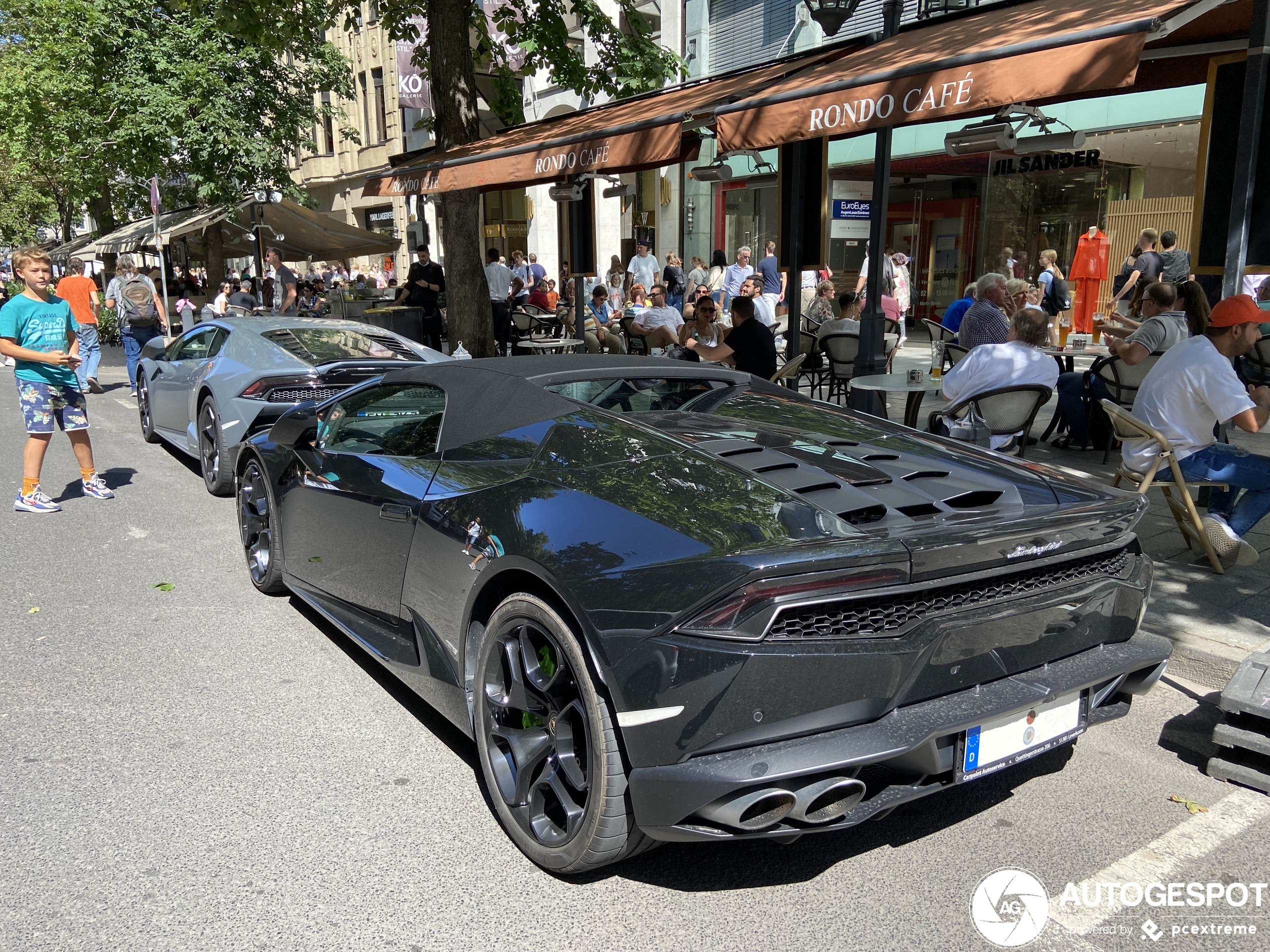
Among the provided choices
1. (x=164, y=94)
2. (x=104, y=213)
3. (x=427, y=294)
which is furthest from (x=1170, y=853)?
(x=104, y=213)

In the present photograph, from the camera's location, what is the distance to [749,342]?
8406 mm

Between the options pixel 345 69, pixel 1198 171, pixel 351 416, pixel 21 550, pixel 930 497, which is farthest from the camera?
pixel 345 69

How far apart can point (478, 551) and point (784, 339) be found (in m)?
12.7

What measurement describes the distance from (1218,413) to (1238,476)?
1.25 feet

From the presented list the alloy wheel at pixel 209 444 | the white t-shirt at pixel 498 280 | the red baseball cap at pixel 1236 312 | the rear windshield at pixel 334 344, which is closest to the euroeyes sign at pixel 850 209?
the white t-shirt at pixel 498 280

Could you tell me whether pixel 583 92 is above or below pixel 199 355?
above

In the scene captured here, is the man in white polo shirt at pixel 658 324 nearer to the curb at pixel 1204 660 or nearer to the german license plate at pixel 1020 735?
the curb at pixel 1204 660

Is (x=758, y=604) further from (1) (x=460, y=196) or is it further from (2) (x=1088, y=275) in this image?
(2) (x=1088, y=275)

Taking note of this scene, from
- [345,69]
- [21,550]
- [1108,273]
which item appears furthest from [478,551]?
[345,69]

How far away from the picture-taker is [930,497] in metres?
2.77

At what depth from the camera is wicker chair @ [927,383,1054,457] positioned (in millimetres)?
6125

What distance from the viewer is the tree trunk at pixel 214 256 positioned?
24.6 metres

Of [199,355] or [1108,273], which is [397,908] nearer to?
[199,355]

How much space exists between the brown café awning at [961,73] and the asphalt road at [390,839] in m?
2.95
